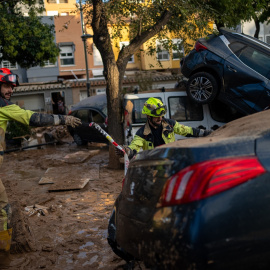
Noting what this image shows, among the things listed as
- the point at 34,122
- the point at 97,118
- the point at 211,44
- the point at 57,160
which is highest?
the point at 211,44

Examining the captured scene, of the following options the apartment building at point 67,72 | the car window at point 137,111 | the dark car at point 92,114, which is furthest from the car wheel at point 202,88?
the apartment building at point 67,72

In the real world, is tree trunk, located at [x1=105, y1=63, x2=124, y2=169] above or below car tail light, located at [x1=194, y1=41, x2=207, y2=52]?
below

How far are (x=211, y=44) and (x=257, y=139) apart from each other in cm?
730

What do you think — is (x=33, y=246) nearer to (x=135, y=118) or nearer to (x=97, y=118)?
(x=135, y=118)

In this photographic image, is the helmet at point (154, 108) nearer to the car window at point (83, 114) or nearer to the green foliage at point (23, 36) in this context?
the car window at point (83, 114)

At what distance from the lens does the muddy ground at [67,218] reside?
14.7ft

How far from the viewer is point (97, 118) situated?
14.2 meters

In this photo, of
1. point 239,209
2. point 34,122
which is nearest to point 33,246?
point 34,122

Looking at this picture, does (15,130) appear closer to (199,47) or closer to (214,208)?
(199,47)

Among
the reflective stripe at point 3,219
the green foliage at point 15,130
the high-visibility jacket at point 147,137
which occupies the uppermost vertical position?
the high-visibility jacket at point 147,137

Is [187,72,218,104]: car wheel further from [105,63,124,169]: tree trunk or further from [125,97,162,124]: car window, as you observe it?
[105,63,124,169]: tree trunk

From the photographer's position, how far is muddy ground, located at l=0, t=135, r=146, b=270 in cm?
449

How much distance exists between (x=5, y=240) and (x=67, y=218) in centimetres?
192

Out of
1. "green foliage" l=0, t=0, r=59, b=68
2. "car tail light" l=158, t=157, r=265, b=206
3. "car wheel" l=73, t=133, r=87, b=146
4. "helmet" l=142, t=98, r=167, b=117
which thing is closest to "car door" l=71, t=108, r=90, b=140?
"car wheel" l=73, t=133, r=87, b=146
